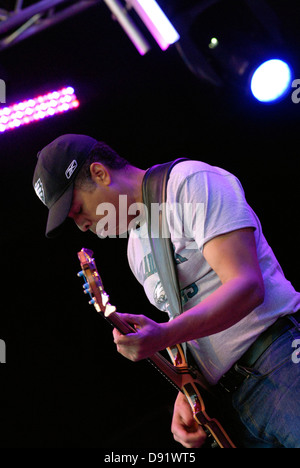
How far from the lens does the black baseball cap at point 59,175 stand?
6.53 ft

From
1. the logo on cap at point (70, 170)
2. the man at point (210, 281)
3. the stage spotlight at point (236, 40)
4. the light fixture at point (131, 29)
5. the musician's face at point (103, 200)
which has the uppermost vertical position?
the light fixture at point (131, 29)

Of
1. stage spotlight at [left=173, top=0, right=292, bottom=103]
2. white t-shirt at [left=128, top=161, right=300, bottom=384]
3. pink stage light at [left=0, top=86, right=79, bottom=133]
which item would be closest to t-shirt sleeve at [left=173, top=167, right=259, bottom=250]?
white t-shirt at [left=128, top=161, right=300, bottom=384]

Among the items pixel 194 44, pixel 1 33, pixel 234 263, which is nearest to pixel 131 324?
pixel 234 263

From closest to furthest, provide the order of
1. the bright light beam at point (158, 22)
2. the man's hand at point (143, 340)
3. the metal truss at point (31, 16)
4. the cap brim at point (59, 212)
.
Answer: the man's hand at point (143, 340) < the cap brim at point (59, 212) < the bright light beam at point (158, 22) < the metal truss at point (31, 16)

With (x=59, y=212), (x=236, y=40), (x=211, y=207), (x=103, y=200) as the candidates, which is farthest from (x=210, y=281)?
(x=236, y=40)

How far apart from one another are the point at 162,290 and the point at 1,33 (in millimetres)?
2510

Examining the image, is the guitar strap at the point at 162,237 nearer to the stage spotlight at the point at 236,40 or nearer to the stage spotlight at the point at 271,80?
the stage spotlight at the point at 236,40

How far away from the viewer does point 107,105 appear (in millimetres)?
3662

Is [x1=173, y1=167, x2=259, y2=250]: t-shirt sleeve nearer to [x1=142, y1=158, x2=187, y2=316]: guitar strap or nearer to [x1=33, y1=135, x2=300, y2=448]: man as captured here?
[x1=33, y1=135, x2=300, y2=448]: man

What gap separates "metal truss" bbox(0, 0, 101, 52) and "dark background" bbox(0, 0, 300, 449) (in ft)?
0.53

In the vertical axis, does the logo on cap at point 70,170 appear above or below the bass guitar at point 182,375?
above

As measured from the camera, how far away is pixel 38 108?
361cm

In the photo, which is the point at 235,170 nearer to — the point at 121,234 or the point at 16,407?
the point at 121,234

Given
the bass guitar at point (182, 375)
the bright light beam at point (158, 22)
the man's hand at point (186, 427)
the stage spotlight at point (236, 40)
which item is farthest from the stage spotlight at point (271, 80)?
the man's hand at point (186, 427)
